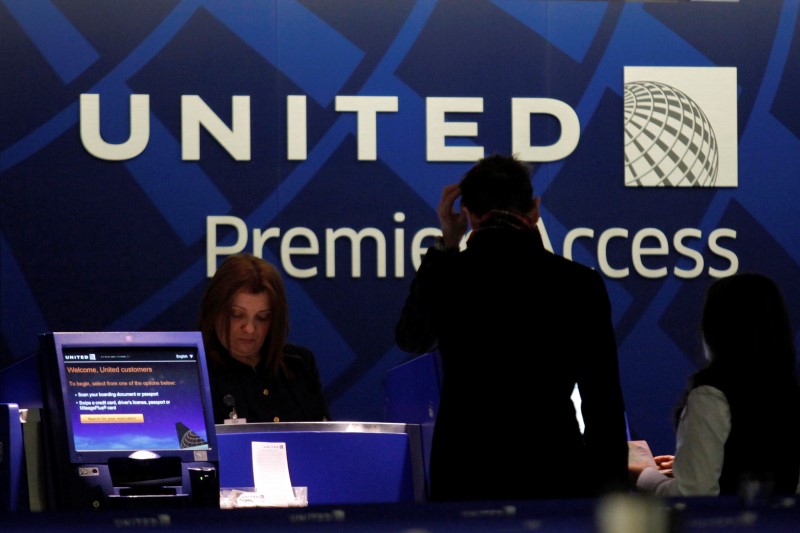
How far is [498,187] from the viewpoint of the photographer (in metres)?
2.72

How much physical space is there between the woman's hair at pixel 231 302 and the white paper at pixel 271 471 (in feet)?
2.67

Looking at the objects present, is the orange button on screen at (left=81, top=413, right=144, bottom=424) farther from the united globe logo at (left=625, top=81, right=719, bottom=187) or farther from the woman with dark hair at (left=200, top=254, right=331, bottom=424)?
the united globe logo at (left=625, top=81, right=719, bottom=187)

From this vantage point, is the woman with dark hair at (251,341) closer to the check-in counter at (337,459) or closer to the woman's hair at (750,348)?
the check-in counter at (337,459)

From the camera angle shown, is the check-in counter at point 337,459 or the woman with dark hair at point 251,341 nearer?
the check-in counter at point 337,459

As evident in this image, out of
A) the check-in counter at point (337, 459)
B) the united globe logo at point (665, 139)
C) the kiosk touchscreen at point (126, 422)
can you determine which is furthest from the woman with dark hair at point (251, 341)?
the united globe logo at point (665, 139)

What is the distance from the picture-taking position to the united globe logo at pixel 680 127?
560cm

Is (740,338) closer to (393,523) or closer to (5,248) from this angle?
(393,523)

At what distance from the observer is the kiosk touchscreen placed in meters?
2.31

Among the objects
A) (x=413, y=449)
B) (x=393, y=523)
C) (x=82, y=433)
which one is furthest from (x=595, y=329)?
(x=393, y=523)

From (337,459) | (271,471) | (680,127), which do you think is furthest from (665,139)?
(271,471)

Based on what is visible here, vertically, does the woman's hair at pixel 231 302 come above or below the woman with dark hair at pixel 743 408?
above

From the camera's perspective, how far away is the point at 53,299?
17.4 feet

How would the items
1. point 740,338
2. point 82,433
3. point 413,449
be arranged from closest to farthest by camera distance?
point 82,433 → point 740,338 → point 413,449

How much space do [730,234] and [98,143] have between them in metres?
2.99
